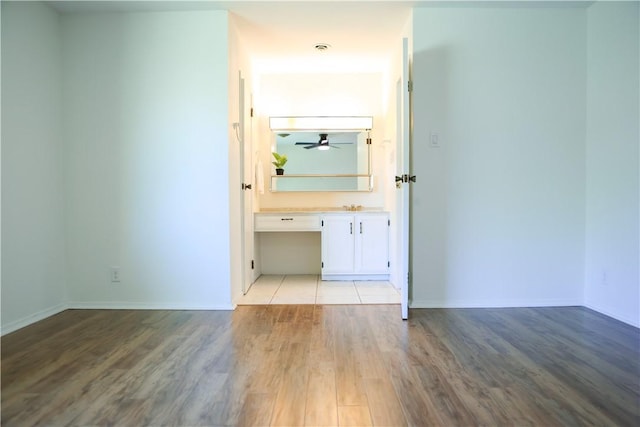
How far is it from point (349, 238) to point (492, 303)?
1.53 meters

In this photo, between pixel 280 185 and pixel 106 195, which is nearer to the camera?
pixel 106 195

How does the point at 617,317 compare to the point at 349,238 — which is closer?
the point at 617,317

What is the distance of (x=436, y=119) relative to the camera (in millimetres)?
2848

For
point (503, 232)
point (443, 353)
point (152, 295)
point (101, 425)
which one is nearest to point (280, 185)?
point (152, 295)

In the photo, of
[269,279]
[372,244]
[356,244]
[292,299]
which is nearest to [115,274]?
[292,299]

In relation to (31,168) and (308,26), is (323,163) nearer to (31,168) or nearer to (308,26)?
(308,26)

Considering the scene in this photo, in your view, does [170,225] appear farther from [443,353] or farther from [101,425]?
[443,353]

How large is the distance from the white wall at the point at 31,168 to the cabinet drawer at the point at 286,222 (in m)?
1.77

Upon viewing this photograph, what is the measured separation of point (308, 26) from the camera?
9.97 feet

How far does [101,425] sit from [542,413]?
1.70 metres

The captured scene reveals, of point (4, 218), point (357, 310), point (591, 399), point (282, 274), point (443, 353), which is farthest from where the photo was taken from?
point (282, 274)

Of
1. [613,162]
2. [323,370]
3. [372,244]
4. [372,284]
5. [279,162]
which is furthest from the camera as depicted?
[279,162]

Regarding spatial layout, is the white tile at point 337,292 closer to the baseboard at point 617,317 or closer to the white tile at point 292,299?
the white tile at point 292,299

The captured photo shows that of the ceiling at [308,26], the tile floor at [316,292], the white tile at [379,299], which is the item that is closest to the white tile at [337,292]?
the tile floor at [316,292]
